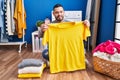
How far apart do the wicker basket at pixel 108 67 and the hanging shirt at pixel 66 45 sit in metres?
0.24

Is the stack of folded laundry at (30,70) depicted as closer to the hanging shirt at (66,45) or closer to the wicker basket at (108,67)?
the hanging shirt at (66,45)

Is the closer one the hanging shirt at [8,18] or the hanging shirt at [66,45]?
the hanging shirt at [66,45]

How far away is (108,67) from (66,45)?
0.63 metres

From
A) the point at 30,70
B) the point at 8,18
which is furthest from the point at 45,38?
the point at 8,18

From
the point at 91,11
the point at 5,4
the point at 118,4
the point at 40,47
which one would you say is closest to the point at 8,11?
the point at 5,4

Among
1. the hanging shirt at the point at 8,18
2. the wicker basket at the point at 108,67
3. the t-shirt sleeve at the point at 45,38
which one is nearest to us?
the wicker basket at the point at 108,67

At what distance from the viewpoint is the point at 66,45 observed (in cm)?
259

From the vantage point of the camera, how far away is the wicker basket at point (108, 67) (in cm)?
230

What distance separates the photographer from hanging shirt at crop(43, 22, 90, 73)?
2.54m

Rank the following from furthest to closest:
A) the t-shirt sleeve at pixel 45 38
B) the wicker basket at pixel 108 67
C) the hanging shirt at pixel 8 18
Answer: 1. the hanging shirt at pixel 8 18
2. the t-shirt sleeve at pixel 45 38
3. the wicker basket at pixel 108 67

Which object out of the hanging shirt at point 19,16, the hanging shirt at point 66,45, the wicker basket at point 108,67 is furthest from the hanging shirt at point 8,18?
the wicker basket at point 108,67

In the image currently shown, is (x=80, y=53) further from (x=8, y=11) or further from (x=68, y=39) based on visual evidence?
(x=8, y=11)

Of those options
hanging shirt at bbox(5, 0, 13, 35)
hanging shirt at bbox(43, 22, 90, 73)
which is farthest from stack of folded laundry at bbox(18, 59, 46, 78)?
hanging shirt at bbox(5, 0, 13, 35)

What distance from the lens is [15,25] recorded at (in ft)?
13.5
